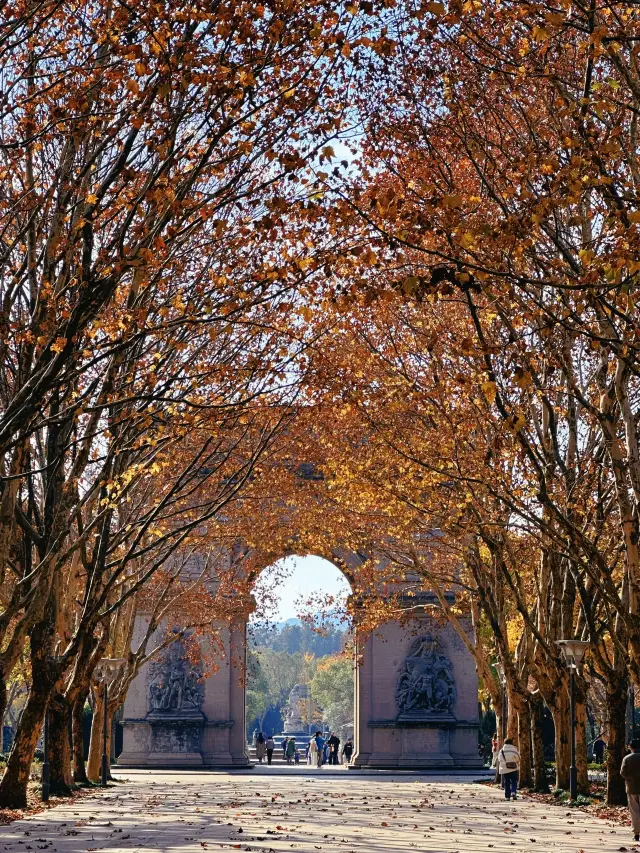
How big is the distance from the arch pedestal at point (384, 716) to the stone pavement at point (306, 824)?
1190 cm

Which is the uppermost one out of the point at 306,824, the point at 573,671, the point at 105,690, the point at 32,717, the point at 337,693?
the point at 573,671

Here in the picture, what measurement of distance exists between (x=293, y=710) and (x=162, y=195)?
4539 inches

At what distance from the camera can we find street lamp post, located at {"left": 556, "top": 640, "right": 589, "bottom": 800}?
21.4m

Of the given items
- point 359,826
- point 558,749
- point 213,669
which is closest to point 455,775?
point 213,669

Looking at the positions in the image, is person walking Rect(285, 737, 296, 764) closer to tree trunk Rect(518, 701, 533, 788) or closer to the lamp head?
tree trunk Rect(518, 701, 533, 788)

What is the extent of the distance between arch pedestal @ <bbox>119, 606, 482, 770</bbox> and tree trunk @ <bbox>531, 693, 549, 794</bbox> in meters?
12.5

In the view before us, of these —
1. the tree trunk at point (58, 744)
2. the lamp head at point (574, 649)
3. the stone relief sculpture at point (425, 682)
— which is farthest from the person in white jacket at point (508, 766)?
the stone relief sculpture at point (425, 682)

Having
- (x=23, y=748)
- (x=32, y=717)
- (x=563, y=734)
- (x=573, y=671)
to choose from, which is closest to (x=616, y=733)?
(x=573, y=671)

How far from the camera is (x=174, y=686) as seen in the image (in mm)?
40125

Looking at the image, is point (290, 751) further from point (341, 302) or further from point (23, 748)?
point (341, 302)

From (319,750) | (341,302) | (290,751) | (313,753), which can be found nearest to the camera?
(341,302)

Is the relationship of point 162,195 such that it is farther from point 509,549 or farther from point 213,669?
point 213,669

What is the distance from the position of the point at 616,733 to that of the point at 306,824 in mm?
6484

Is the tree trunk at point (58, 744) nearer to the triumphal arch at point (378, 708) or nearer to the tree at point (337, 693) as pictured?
the triumphal arch at point (378, 708)
